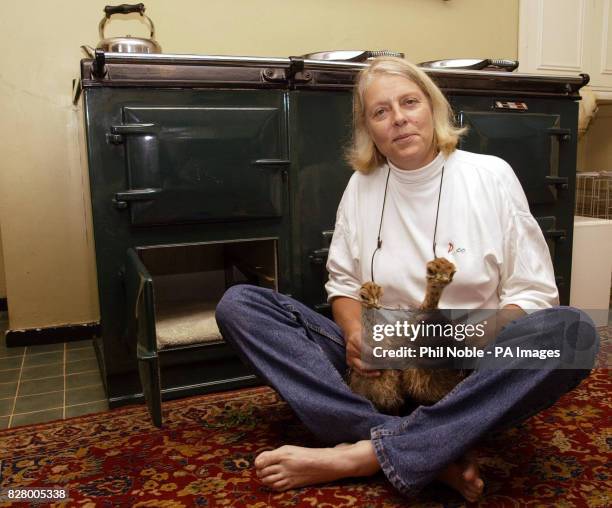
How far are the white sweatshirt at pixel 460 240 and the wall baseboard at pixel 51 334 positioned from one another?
1340mm

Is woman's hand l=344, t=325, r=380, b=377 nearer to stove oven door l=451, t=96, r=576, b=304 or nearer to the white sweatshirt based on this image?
the white sweatshirt

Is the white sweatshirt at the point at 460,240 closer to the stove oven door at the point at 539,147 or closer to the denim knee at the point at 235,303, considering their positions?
the denim knee at the point at 235,303

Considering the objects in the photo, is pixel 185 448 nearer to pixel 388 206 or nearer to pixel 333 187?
pixel 388 206

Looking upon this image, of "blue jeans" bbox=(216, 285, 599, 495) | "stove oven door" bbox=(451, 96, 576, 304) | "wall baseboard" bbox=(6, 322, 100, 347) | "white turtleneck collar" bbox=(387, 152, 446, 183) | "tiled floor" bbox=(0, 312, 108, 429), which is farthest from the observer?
"wall baseboard" bbox=(6, 322, 100, 347)

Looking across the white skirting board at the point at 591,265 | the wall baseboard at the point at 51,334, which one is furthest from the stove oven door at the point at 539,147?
the wall baseboard at the point at 51,334

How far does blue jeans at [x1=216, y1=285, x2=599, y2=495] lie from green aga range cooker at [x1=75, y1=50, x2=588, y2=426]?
0.28m

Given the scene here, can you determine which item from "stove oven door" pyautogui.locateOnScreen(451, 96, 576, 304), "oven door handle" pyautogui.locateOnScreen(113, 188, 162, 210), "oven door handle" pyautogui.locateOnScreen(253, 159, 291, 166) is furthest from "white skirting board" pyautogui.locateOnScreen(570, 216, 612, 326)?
"oven door handle" pyautogui.locateOnScreen(113, 188, 162, 210)

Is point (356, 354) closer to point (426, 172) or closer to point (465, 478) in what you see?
point (465, 478)

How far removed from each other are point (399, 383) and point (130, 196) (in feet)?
2.80

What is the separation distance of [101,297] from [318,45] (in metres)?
1.47

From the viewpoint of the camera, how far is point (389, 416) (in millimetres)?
1194

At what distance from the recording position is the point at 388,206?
4.58 ft

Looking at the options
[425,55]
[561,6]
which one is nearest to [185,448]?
[425,55]

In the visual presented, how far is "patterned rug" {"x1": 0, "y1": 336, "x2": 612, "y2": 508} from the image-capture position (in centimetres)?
115
